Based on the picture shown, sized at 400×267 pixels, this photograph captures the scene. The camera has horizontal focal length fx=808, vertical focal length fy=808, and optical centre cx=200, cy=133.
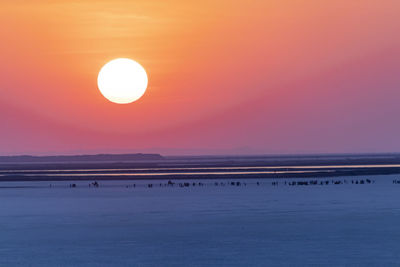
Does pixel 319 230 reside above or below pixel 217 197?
below

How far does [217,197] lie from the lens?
48094mm

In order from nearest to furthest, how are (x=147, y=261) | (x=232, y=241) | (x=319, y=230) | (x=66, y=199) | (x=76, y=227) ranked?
(x=147, y=261)
(x=232, y=241)
(x=319, y=230)
(x=76, y=227)
(x=66, y=199)

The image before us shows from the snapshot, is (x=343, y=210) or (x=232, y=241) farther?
(x=343, y=210)

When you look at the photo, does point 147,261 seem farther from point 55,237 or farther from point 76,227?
point 76,227

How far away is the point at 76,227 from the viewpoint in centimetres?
3300

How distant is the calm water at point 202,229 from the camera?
82.5 ft

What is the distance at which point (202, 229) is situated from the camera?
3161 centimetres

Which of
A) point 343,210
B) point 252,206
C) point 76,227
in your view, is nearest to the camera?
point 76,227

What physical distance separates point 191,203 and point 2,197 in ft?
45.2

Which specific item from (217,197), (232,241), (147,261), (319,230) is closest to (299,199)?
(217,197)

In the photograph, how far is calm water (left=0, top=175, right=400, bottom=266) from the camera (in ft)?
82.5

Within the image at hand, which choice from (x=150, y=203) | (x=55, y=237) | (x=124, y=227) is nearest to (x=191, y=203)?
(x=150, y=203)

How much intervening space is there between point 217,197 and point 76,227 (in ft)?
53.4

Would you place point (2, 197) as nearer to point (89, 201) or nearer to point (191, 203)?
point (89, 201)
